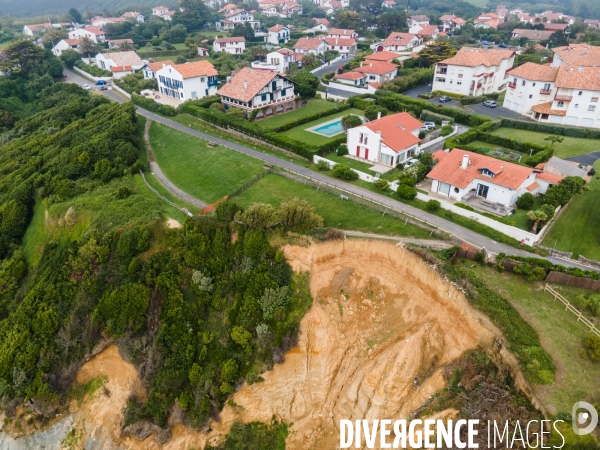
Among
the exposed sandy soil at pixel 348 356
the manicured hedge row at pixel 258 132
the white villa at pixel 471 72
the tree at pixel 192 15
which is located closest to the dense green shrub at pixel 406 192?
the exposed sandy soil at pixel 348 356

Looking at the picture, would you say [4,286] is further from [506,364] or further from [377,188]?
[506,364]

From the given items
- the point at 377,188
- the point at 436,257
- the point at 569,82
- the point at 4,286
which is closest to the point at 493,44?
the point at 569,82

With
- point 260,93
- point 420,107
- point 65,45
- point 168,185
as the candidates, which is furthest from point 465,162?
point 65,45

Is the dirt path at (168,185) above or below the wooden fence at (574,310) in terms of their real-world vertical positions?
below

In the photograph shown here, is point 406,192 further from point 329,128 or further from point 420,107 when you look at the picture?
point 420,107

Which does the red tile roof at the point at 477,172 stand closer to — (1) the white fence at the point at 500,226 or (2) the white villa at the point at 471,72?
(1) the white fence at the point at 500,226

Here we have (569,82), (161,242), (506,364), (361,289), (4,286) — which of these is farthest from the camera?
(569,82)
